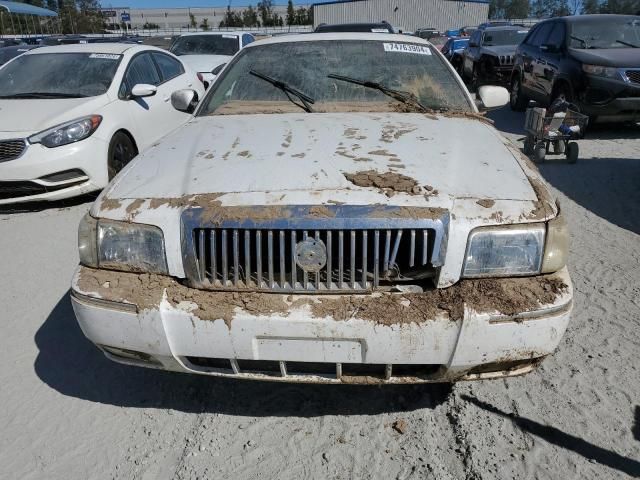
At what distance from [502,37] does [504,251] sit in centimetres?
1449

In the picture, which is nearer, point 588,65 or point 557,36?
point 588,65

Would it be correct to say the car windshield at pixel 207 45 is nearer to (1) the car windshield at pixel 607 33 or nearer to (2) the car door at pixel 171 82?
(2) the car door at pixel 171 82

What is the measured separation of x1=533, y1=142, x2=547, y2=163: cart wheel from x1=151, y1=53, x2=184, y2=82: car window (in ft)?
16.6

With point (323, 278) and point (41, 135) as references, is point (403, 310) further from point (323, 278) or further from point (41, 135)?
point (41, 135)

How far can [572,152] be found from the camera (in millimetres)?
6539

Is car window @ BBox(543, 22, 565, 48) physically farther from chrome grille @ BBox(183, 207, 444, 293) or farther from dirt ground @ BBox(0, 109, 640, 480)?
chrome grille @ BBox(183, 207, 444, 293)

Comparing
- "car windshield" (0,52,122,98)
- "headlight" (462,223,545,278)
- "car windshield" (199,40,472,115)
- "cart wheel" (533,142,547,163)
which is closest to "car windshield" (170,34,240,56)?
"car windshield" (0,52,122,98)

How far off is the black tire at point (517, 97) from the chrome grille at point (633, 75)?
286 centimetres

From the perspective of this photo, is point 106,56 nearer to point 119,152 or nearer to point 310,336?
point 119,152

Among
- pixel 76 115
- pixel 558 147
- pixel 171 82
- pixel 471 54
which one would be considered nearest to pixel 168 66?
pixel 171 82

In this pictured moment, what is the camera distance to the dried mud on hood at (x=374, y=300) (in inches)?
76.5

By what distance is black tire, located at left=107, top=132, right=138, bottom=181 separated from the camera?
5622mm

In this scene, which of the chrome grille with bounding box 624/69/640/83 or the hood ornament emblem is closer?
the hood ornament emblem

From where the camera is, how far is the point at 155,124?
6531 millimetres
